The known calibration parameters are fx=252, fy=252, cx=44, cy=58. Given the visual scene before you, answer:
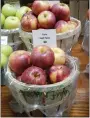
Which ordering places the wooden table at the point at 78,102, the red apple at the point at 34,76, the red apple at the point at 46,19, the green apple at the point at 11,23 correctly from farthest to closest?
1. the green apple at the point at 11,23
2. the red apple at the point at 46,19
3. the wooden table at the point at 78,102
4. the red apple at the point at 34,76

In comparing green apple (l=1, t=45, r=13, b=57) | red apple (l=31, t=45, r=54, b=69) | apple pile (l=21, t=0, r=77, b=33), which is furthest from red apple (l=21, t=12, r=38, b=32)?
red apple (l=31, t=45, r=54, b=69)

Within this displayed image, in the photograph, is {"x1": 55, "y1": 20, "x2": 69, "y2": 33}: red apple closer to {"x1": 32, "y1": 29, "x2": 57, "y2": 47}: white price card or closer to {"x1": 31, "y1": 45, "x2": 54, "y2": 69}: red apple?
{"x1": 32, "y1": 29, "x2": 57, "y2": 47}: white price card

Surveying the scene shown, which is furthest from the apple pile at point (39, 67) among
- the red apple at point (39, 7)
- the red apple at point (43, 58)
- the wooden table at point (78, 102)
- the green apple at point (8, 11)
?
the green apple at point (8, 11)

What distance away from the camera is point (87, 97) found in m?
0.87

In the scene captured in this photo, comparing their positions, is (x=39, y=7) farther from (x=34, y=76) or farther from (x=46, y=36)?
(x=34, y=76)

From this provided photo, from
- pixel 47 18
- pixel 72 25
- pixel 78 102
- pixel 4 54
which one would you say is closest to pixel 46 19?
pixel 47 18

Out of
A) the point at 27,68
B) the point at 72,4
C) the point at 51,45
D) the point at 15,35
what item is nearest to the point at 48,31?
the point at 51,45

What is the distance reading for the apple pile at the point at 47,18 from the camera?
93 centimetres

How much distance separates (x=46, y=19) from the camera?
93 centimetres

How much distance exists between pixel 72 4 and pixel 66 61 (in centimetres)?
84

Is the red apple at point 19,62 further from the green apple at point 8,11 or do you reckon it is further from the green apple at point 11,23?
the green apple at point 8,11

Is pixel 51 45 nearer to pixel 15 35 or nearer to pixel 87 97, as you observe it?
pixel 87 97

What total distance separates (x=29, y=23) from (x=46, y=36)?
0.10 meters

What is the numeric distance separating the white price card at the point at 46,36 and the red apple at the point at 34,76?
0.63 ft
